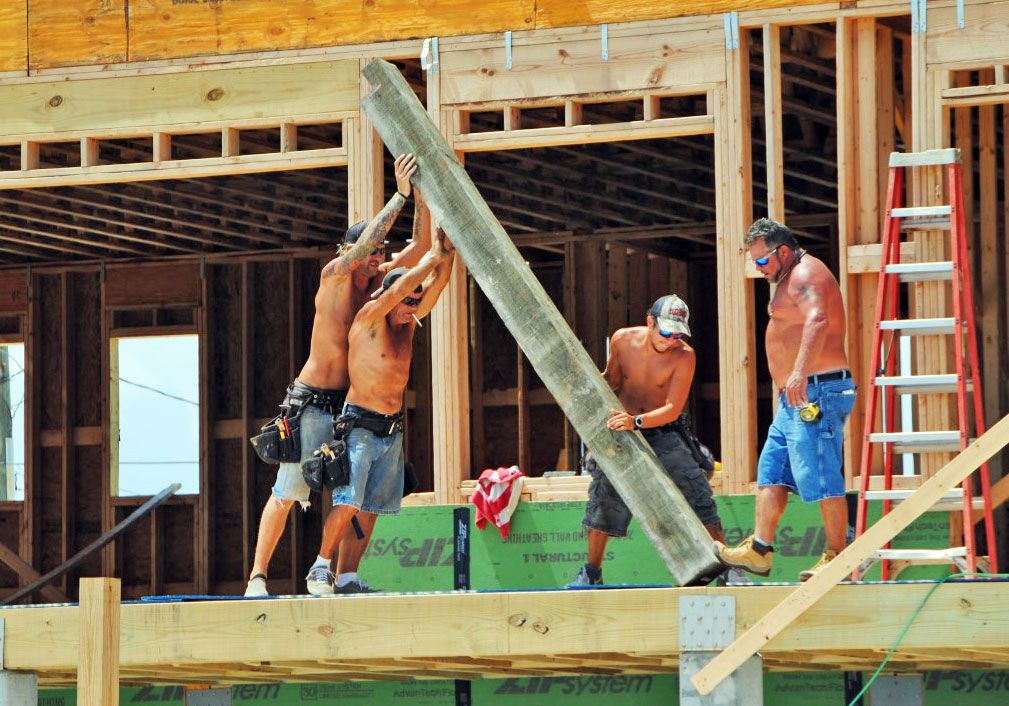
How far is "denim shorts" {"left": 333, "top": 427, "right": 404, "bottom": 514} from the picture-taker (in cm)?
1037

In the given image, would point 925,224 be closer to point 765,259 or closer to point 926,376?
point 926,376

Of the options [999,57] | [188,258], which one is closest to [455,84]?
[999,57]

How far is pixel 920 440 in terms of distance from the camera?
10.2 meters

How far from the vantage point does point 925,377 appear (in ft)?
33.6

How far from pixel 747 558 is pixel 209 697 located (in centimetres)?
469

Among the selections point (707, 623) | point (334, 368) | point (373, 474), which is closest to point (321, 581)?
point (373, 474)

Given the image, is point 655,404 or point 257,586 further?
point 655,404

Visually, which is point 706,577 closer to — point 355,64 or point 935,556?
point 935,556

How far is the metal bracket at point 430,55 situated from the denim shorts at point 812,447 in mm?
4022

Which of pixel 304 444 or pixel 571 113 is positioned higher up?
pixel 571 113

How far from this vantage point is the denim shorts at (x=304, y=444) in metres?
10.7

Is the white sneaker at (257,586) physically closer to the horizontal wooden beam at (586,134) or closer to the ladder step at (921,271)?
the horizontal wooden beam at (586,134)

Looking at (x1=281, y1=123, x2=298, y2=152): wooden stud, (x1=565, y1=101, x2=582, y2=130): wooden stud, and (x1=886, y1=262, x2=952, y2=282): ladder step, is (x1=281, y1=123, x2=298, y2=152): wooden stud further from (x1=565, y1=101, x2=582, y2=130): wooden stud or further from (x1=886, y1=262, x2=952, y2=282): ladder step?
(x1=886, y1=262, x2=952, y2=282): ladder step

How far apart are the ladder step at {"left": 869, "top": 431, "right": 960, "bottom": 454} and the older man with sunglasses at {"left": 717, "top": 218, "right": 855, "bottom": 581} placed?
31 centimetres
